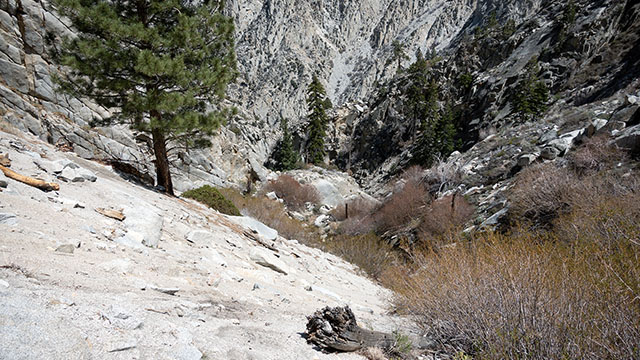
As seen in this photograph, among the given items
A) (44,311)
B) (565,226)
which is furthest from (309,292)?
(565,226)

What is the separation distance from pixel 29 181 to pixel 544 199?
466 inches

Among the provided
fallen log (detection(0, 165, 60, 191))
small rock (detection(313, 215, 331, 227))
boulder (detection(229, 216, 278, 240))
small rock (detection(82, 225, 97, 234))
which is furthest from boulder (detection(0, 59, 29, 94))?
small rock (detection(313, 215, 331, 227))

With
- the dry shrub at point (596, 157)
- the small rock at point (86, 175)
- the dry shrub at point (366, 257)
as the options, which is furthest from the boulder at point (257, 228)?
the dry shrub at point (596, 157)

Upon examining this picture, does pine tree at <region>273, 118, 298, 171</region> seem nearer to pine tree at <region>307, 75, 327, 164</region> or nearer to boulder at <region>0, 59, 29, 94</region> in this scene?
pine tree at <region>307, 75, 327, 164</region>

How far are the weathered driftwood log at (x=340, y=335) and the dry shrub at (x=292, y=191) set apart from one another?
2160cm

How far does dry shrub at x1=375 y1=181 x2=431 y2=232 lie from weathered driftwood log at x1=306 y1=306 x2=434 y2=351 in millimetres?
14355

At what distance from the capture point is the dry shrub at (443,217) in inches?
501

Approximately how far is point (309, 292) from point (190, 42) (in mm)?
7558

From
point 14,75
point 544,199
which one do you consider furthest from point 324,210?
point 14,75

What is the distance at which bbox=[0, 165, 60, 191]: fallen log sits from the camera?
4.49 metres

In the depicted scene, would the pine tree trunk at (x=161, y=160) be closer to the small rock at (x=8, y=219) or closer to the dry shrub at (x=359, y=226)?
the small rock at (x=8, y=219)

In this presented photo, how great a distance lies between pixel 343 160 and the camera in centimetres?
5938

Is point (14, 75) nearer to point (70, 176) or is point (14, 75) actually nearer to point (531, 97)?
point (70, 176)

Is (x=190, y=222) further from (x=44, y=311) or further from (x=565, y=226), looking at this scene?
(x=565, y=226)
